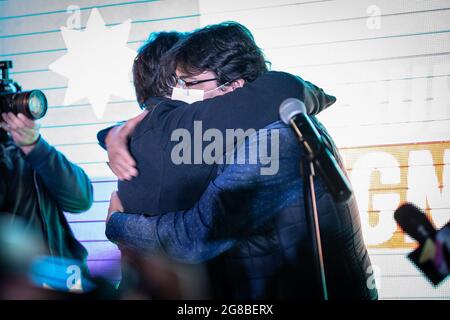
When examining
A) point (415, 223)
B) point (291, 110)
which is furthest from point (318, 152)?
point (415, 223)

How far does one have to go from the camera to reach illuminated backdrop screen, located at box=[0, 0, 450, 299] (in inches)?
91.2

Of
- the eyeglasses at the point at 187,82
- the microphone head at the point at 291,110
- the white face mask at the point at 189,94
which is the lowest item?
the microphone head at the point at 291,110

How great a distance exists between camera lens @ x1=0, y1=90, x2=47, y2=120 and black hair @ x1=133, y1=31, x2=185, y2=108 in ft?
1.67

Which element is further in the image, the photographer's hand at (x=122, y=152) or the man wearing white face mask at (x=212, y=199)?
the photographer's hand at (x=122, y=152)

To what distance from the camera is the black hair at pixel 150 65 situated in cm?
201

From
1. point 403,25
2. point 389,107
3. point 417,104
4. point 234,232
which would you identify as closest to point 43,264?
point 234,232

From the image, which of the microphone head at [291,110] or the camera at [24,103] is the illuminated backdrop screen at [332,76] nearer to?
the camera at [24,103]

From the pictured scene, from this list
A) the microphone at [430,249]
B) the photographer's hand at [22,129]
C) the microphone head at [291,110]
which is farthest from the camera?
the photographer's hand at [22,129]

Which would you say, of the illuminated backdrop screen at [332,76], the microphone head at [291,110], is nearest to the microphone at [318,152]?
the microphone head at [291,110]

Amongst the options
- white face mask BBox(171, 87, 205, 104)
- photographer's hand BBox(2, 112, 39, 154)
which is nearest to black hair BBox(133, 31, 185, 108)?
white face mask BBox(171, 87, 205, 104)

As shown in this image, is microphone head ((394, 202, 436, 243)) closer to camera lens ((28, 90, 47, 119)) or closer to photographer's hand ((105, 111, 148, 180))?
photographer's hand ((105, 111, 148, 180))

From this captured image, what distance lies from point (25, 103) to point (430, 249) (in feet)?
6.27

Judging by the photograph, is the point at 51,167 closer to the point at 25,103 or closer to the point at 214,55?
the point at 25,103

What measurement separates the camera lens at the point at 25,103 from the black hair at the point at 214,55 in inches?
28.2
